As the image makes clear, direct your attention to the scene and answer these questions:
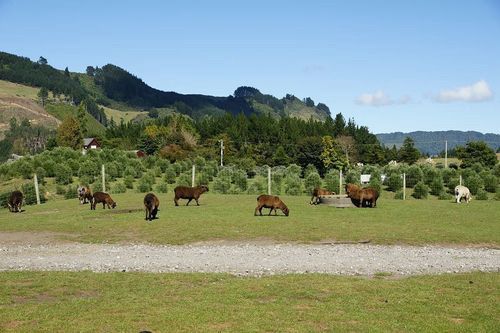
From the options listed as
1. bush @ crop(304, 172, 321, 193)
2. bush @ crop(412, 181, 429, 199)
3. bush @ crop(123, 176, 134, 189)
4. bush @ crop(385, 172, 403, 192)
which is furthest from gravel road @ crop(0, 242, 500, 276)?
bush @ crop(385, 172, 403, 192)

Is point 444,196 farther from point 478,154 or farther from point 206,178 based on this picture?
point 478,154

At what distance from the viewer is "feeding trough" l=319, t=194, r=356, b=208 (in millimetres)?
31406

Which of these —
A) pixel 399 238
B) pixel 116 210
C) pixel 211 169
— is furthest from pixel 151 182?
pixel 399 238

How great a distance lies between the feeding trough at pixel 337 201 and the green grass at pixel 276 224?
138 centimetres

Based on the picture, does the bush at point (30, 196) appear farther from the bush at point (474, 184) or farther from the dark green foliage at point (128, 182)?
the bush at point (474, 184)

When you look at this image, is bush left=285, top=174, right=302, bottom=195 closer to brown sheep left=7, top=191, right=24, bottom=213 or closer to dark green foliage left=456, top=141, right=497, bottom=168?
brown sheep left=7, top=191, right=24, bottom=213

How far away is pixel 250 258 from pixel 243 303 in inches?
254

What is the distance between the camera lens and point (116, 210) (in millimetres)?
29875

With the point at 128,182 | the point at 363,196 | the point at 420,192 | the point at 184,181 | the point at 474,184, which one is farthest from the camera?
the point at 128,182

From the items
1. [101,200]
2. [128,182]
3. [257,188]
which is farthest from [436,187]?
[101,200]

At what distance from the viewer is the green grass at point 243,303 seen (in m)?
9.40

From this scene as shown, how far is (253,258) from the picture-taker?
17.3 m

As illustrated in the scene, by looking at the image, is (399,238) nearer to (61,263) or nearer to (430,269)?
(430,269)

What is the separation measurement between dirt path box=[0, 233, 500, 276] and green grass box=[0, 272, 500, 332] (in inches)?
52.3
